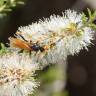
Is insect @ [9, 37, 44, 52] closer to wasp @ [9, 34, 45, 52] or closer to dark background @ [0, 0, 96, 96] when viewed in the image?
wasp @ [9, 34, 45, 52]

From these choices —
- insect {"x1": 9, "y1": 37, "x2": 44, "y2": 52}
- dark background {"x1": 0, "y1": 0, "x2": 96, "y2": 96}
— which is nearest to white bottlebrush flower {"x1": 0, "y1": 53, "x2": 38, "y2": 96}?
insect {"x1": 9, "y1": 37, "x2": 44, "y2": 52}

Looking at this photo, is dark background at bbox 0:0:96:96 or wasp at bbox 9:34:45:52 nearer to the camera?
wasp at bbox 9:34:45:52

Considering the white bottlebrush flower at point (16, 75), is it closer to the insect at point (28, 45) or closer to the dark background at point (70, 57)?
the insect at point (28, 45)

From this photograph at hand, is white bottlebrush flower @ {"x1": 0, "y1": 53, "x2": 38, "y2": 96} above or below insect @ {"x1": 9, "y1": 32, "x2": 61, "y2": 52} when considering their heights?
below

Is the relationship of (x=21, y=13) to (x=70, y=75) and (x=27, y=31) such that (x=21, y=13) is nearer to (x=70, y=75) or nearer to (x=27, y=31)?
(x=70, y=75)

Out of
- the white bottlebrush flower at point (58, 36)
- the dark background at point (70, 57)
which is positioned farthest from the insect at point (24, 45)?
the dark background at point (70, 57)

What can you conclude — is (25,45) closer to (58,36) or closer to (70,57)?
(58,36)

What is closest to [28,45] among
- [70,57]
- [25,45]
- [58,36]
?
[25,45]
